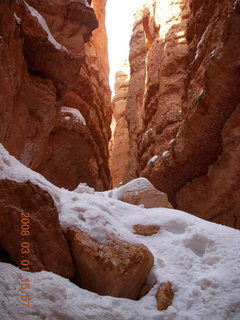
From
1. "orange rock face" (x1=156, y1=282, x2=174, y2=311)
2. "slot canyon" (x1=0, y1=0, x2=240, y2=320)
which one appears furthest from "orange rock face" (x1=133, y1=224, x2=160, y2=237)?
"orange rock face" (x1=156, y1=282, x2=174, y2=311)

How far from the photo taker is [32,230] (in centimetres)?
547

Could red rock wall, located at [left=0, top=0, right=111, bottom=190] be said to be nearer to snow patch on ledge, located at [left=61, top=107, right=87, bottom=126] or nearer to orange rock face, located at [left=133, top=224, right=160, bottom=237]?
snow patch on ledge, located at [left=61, top=107, right=87, bottom=126]

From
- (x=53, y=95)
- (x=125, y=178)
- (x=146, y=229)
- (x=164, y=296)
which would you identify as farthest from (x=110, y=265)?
(x=125, y=178)

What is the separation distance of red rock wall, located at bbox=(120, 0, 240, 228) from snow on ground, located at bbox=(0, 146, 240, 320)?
507 centimetres

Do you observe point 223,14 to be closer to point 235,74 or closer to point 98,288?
point 235,74

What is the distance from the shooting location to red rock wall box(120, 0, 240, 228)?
37.3ft

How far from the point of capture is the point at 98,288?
5.44 m

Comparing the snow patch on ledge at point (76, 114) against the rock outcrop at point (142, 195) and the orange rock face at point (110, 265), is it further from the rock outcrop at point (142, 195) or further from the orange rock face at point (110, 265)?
the orange rock face at point (110, 265)

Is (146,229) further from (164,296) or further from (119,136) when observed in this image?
(119,136)

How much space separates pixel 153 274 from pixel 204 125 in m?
7.65

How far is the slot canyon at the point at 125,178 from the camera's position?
5098 mm

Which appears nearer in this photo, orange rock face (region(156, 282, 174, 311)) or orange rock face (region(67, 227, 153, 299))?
orange rock face (region(156, 282, 174, 311))

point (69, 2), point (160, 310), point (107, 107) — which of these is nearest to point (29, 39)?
point (69, 2)
